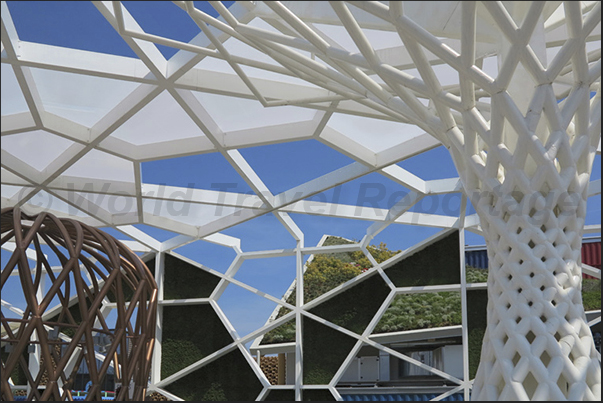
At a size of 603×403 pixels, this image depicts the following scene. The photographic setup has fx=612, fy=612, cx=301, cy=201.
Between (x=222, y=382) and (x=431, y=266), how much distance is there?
229 inches

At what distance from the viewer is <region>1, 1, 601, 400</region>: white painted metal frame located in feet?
16.5

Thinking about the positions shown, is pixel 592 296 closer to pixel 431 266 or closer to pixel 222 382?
pixel 431 266

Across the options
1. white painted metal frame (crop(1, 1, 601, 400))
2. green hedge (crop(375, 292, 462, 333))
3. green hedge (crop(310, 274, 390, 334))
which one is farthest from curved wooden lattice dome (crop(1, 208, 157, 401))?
green hedge (crop(375, 292, 462, 333))

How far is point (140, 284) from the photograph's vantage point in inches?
278

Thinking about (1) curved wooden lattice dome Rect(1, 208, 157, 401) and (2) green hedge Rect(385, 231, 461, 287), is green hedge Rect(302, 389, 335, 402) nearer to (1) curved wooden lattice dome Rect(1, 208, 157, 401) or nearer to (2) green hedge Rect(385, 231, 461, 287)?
(2) green hedge Rect(385, 231, 461, 287)

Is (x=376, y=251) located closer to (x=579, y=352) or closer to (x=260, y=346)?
(x=260, y=346)

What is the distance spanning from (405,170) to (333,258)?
3442mm

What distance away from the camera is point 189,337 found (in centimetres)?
1536

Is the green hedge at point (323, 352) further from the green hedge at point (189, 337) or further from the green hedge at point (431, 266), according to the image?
the green hedge at point (189, 337)

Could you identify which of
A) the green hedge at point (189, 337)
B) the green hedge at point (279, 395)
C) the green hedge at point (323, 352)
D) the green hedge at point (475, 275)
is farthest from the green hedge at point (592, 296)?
the green hedge at point (189, 337)

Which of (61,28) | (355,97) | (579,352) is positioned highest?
(61,28)

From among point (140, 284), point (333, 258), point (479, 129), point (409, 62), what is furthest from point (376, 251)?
point (479, 129)

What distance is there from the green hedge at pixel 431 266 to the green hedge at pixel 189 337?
4518mm

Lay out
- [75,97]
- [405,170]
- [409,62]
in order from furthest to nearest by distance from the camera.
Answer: [405,170] → [75,97] → [409,62]
